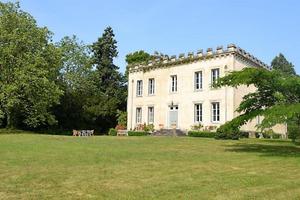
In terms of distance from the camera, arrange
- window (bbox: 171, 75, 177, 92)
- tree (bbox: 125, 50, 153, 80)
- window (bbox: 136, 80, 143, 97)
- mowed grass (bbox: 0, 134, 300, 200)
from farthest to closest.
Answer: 1. tree (bbox: 125, 50, 153, 80)
2. window (bbox: 136, 80, 143, 97)
3. window (bbox: 171, 75, 177, 92)
4. mowed grass (bbox: 0, 134, 300, 200)

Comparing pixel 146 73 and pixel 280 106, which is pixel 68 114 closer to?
pixel 146 73

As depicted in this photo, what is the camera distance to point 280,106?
14.4 metres

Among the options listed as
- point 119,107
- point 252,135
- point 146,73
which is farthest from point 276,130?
point 119,107

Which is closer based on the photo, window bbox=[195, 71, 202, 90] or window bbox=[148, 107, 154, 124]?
window bbox=[195, 71, 202, 90]

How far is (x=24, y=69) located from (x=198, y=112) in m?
14.8

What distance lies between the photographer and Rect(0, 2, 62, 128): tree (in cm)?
3213

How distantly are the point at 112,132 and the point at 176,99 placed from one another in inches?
267

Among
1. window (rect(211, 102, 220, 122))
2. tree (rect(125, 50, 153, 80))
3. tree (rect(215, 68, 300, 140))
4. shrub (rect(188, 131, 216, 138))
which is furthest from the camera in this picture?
tree (rect(125, 50, 153, 80))

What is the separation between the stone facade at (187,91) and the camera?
29.5 metres

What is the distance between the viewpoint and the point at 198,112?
31359mm

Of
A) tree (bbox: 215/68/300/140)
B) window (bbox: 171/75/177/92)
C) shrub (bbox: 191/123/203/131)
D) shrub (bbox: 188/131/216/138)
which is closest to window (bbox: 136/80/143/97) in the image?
window (bbox: 171/75/177/92)

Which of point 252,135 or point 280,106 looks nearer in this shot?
point 280,106

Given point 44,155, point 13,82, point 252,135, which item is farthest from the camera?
point 13,82

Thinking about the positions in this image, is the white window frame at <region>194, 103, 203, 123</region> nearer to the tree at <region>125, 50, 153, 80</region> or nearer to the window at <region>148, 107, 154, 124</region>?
the window at <region>148, 107, 154, 124</region>
